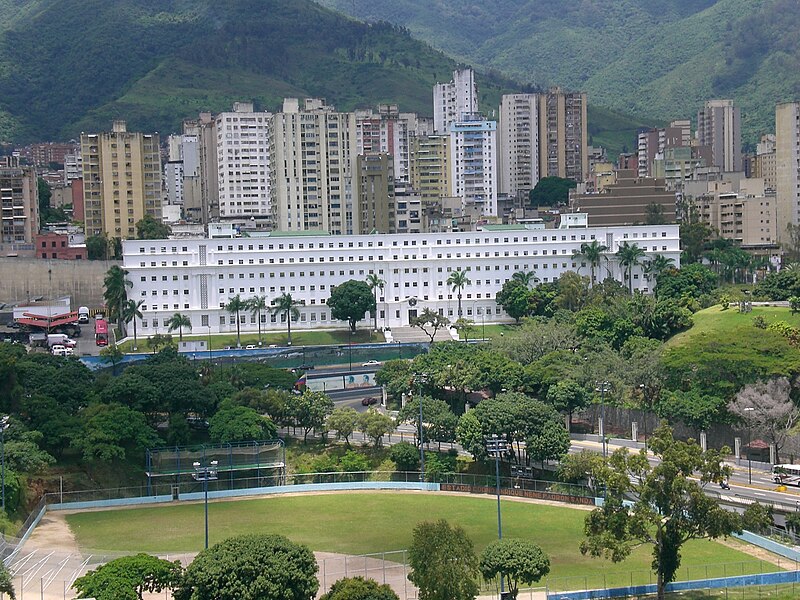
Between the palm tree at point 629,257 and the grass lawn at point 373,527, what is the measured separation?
54.5 metres

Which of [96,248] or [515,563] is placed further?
[96,248]

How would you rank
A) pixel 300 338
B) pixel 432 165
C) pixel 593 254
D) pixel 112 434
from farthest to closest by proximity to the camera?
pixel 432 165, pixel 593 254, pixel 300 338, pixel 112 434

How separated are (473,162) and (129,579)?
117m

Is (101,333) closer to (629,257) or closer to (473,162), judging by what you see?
(629,257)

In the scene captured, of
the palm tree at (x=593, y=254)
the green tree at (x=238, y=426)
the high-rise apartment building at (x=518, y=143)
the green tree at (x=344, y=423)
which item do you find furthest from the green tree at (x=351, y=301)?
the high-rise apartment building at (x=518, y=143)

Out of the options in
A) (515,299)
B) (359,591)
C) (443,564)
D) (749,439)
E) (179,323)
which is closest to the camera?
(359,591)

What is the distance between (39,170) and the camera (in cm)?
18612

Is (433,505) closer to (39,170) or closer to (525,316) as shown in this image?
(525,316)

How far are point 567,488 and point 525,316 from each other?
47.3 meters

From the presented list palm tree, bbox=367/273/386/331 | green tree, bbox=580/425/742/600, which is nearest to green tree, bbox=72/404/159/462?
green tree, bbox=580/425/742/600

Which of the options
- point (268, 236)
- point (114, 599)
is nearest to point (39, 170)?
point (268, 236)

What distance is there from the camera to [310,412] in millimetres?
70125

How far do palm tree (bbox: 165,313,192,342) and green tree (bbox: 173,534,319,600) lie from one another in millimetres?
63033

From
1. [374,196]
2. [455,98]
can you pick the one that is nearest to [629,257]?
[374,196]
